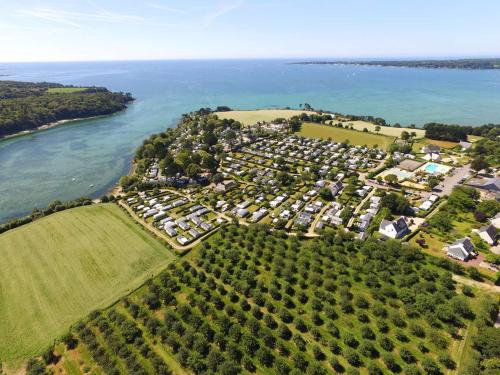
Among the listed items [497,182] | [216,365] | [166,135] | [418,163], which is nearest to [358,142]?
[418,163]

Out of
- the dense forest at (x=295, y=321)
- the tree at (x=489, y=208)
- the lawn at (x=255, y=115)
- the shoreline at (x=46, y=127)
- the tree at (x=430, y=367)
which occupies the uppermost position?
the tree at (x=489, y=208)

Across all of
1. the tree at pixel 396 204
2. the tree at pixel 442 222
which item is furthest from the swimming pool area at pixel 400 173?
the tree at pixel 442 222

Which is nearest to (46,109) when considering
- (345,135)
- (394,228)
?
(345,135)

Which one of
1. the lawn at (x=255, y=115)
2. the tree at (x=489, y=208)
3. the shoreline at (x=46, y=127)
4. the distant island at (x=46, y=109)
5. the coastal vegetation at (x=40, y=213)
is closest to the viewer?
the tree at (x=489, y=208)

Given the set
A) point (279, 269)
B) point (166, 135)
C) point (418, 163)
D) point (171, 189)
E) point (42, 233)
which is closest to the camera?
point (279, 269)

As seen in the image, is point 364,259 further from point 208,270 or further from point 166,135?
point 166,135

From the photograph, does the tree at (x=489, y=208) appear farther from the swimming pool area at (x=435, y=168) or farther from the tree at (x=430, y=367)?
the tree at (x=430, y=367)
